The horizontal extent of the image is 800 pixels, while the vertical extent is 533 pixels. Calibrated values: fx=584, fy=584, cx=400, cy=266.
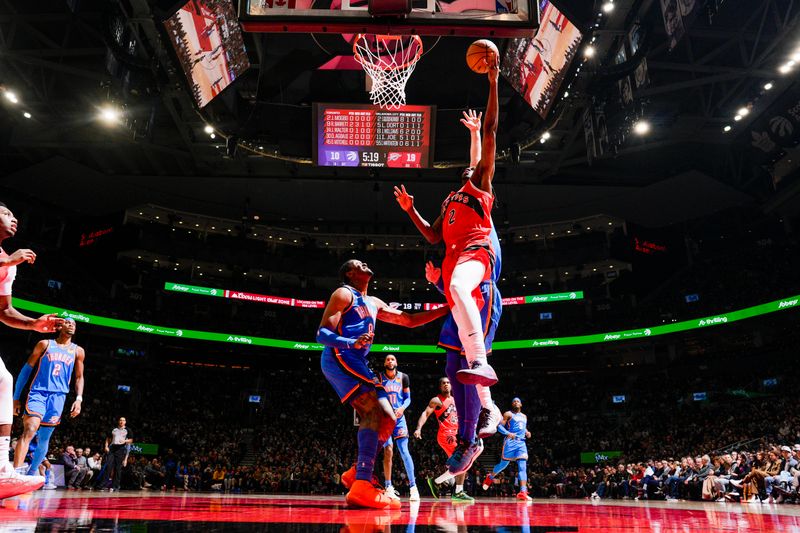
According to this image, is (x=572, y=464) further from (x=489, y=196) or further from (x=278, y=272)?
(x=489, y=196)

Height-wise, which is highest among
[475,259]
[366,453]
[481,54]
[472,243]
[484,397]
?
[481,54]

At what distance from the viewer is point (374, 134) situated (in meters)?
15.6

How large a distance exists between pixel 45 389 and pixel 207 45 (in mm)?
8949

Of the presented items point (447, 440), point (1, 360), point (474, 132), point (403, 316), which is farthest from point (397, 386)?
point (1, 360)

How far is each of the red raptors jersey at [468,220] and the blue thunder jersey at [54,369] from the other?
5.52 metres

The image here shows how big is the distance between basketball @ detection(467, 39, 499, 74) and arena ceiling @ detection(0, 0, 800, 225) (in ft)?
26.5

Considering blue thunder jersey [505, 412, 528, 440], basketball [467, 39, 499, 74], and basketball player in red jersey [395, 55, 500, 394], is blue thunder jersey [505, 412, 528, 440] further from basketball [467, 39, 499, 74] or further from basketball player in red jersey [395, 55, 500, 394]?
basketball [467, 39, 499, 74]

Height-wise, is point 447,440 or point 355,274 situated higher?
point 355,274

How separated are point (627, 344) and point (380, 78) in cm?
2527

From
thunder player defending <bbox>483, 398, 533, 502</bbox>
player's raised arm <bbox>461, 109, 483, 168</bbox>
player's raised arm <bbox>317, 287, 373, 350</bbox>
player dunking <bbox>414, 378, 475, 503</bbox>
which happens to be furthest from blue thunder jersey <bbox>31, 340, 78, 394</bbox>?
thunder player defending <bbox>483, 398, 533, 502</bbox>

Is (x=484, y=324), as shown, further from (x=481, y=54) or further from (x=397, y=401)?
(x=397, y=401)

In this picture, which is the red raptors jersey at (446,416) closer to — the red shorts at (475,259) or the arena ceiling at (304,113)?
the red shorts at (475,259)

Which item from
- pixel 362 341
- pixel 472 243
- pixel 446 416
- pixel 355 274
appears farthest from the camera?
pixel 446 416

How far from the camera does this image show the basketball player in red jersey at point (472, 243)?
3842 mm
